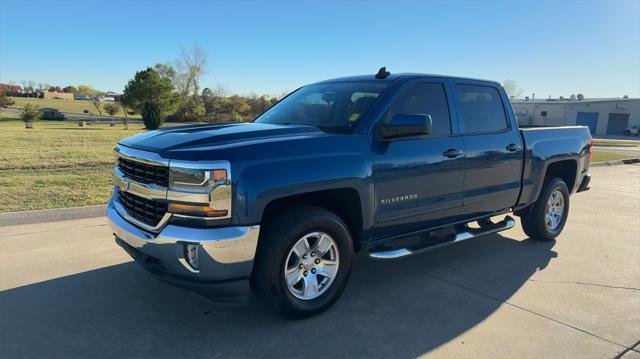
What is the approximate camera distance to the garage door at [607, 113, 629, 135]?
60.6m

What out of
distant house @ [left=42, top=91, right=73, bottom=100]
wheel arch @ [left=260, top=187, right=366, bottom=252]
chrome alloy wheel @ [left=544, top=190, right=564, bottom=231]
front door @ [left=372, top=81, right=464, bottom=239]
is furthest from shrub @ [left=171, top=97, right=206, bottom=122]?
distant house @ [left=42, top=91, right=73, bottom=100]

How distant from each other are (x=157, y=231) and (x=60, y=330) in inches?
42.2

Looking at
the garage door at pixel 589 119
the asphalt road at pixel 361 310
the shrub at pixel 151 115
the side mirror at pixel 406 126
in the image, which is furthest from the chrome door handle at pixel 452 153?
the garage door at pixel 589 119

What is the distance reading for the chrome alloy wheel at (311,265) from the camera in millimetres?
3568

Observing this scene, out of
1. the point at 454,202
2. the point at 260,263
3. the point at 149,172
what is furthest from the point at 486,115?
the point at 149,172

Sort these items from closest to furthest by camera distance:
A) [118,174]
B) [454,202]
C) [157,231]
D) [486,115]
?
[157,231] < [118,174] < [454,202] < [486,115]

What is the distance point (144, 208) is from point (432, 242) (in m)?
2.59

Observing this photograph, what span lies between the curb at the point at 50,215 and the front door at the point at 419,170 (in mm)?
4599

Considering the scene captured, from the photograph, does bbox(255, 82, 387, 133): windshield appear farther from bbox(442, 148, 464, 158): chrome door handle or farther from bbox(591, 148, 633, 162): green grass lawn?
bbox(591, 148, 633, 162): green grass lawn

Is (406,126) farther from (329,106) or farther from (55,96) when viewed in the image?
(55,96)

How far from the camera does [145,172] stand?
3453mm

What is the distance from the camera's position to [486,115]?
16.7 ft

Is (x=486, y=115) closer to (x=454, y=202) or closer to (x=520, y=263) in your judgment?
(x=454, y=202)

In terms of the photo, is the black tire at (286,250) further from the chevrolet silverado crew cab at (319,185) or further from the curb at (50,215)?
the curb at (50,215)
